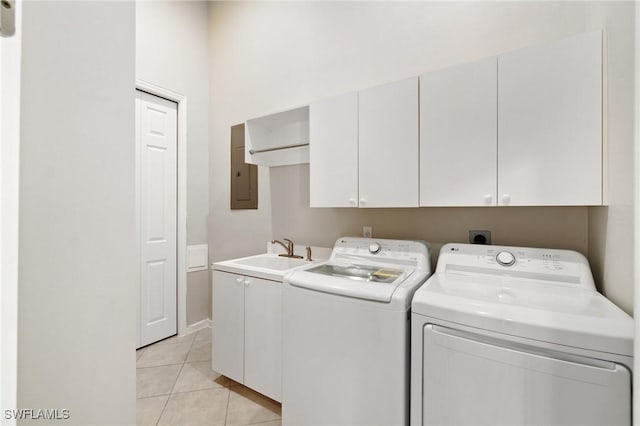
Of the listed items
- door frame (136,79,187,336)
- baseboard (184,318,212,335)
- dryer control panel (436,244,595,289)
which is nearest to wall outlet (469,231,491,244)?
dryer control panel (436,244,595,289)

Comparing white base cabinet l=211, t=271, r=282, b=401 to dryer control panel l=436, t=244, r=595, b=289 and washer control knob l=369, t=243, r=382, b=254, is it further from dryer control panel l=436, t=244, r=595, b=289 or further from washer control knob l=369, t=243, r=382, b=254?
dryer control panel l=436, t=244, r=595, b=289

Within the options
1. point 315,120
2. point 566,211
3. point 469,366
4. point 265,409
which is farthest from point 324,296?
point 566,211

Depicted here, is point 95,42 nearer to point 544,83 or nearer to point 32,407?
point 32,407

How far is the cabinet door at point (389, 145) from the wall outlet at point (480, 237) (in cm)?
43

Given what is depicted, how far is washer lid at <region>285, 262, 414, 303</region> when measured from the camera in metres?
1.33

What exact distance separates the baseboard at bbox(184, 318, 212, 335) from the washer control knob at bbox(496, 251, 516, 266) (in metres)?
2.88

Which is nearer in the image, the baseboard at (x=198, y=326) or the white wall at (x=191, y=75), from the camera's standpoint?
the white wall at (x=191, y=75)

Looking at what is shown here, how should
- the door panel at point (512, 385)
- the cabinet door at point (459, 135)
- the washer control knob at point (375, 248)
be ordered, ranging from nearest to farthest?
the door panel at point (512, 385) < the cabinet door at point (459, 135) < the washer control knob at point (375, 248)

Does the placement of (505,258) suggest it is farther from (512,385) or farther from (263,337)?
(263,337)

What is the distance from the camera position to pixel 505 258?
1471mm

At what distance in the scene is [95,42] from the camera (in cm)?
61

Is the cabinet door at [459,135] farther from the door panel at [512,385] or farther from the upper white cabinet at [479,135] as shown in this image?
the door panel at [512,385]

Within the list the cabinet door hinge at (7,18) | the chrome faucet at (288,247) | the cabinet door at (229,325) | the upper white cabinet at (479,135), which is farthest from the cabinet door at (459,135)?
the cabinet door hinge at (7,18)

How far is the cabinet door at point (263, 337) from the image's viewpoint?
69.1 inches
